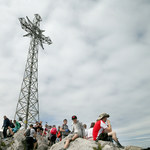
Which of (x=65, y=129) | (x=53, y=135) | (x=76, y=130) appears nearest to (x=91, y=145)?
(x=76, y=130)

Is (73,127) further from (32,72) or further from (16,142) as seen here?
(32,72)

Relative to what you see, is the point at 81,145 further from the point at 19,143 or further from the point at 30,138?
the point at 19,143

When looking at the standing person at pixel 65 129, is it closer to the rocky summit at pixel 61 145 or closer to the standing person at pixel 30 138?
the standing person at pixel 30 138

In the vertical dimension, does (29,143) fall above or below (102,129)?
below

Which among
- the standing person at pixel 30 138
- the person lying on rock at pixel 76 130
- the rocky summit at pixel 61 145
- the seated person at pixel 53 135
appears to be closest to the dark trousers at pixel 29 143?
the standing person at pixel 30 138

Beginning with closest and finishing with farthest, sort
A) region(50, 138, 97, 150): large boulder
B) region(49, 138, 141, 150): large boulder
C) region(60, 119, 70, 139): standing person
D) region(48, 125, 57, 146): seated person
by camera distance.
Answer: region(49, 138, 141, 150): large boulder → region(50, 138, 97, 150): large boulder → region(60, 119, 70, 139): standing person → region(48, 125, 57, 146): seated person

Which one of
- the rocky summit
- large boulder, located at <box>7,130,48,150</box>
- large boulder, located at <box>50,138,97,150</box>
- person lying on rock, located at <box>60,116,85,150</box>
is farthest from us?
large boulder, located at <box>7,130,48,150</box>

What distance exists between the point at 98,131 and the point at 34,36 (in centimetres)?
2153

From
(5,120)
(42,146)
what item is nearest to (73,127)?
(42,146)

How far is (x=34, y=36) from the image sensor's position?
23.7m

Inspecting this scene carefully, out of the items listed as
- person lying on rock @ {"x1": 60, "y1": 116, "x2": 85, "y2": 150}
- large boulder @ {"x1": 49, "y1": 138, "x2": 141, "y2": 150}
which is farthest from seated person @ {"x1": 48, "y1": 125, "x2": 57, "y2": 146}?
large boulder @ {"x1": 49, "y1": 138, "x2": 141, "y2": 150}

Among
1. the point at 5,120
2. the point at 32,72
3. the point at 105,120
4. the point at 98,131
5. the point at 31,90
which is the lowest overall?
the point at 98,131

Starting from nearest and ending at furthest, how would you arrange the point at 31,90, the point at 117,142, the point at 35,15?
1. the point at 117,142
2. the point at 31,90
3. the point at 35,15

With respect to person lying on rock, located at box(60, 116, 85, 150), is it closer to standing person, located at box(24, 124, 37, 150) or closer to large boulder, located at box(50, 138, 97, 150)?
large boulder, located at box(50, 138, 97, 150)
